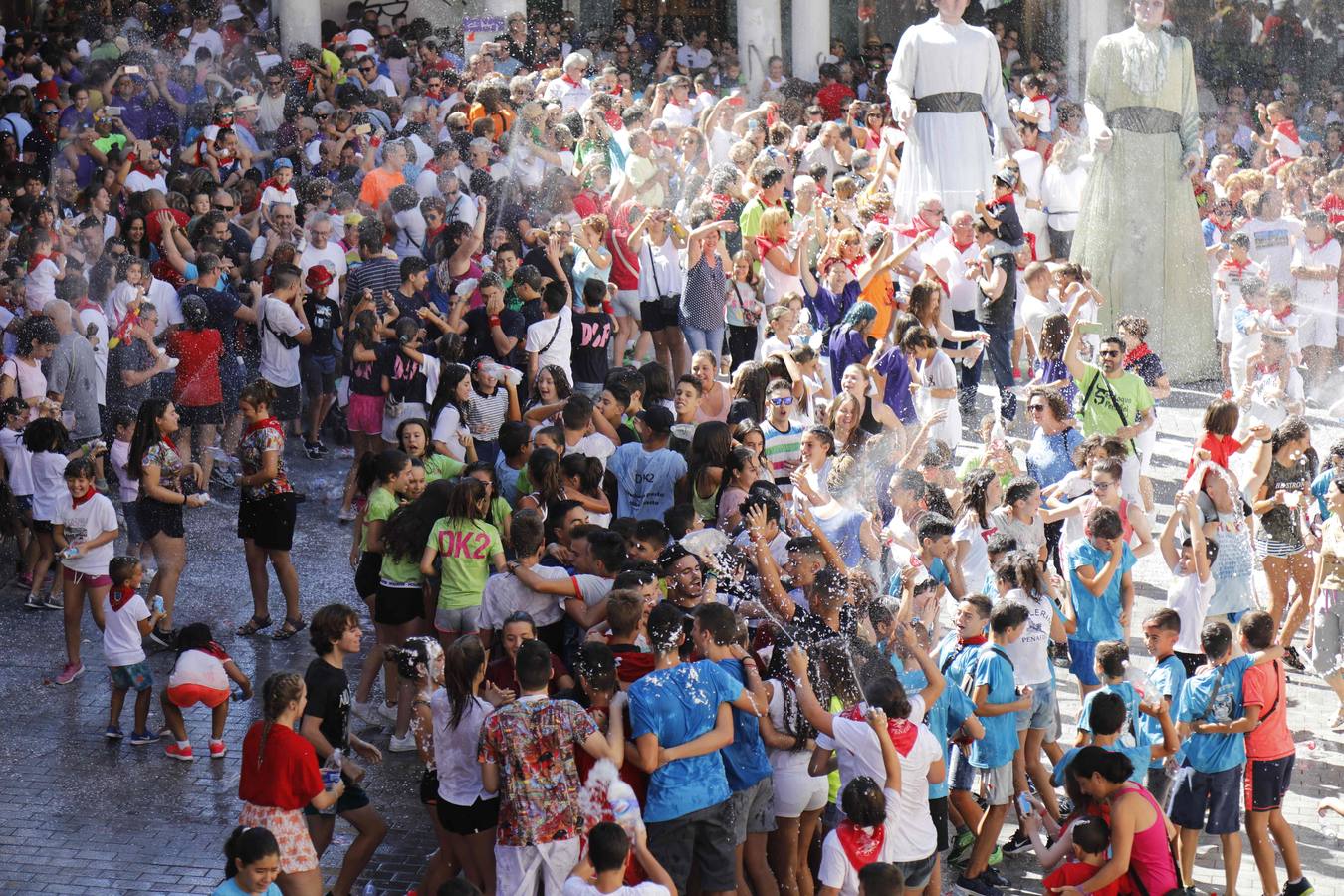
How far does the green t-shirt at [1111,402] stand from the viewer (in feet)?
33.7

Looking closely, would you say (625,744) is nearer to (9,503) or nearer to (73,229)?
(9,503)

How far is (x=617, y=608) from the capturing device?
6.77 metres

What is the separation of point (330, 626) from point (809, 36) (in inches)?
720

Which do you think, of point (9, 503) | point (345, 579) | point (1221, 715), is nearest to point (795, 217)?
point (345, 579)

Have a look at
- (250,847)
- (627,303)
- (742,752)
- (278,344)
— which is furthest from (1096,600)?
(278,344)

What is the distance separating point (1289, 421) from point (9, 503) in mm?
7231

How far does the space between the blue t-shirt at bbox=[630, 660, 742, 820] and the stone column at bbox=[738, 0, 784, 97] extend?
1831 cm

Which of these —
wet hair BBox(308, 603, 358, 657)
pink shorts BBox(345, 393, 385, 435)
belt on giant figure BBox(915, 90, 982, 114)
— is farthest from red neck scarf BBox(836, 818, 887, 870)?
belt on giant figure BBox(915, 90, 982, 114)

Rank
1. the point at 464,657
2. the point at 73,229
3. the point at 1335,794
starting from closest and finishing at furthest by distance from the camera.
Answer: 1. the point at 464,657
2. the point at 1335,794
3. the point at 73,229

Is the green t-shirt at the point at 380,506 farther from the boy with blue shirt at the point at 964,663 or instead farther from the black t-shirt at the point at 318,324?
the black t-shirt at the point at 318,324

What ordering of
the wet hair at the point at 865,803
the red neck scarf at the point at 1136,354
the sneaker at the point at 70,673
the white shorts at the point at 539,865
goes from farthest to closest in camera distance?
the red neck scarf at the point at 1136,354 → the sneaker at the point at 70,673 → the white shorts at the point at 539,865 → the wet hair at the point at 865,803

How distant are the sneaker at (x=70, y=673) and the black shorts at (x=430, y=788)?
3.42 m

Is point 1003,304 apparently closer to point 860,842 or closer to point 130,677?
point 130,677

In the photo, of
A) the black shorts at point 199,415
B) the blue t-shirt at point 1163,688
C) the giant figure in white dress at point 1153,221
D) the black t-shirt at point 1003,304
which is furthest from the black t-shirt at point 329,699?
the giant figure in white dress at point 1153,221
